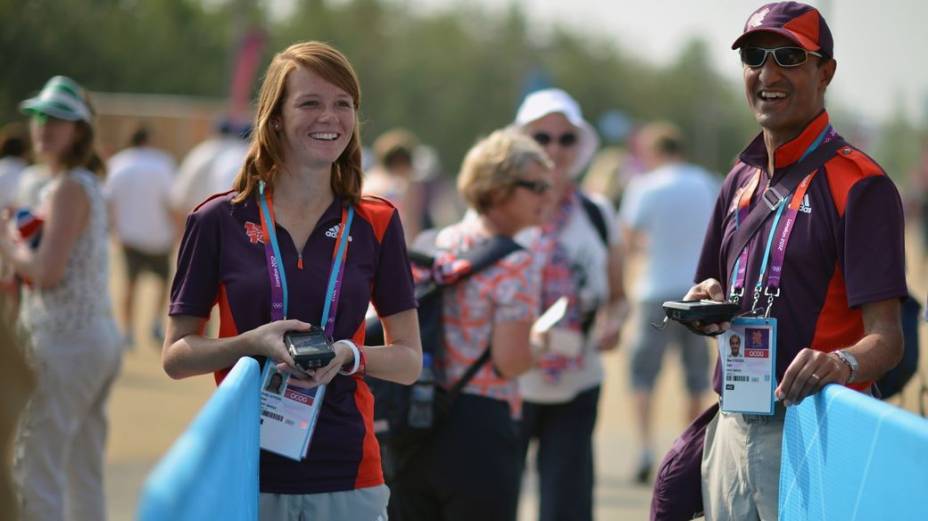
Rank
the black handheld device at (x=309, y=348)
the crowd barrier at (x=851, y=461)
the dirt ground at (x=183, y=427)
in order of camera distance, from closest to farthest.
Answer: the crowd barrier at (x=851, y=461) → the black handheld device at (x=309, y=348) → the dirt ground at (x=183, y=427)

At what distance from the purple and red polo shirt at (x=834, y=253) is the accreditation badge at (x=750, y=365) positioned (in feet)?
0.27

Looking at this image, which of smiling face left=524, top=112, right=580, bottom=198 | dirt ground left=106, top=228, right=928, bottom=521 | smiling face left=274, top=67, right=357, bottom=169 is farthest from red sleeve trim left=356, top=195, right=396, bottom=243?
smiling face left=524, top=112, right=580, bottom=198

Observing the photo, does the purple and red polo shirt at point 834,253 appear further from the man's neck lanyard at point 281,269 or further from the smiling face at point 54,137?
the smiling face at point 54,137

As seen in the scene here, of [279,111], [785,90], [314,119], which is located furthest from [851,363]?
[279,111]

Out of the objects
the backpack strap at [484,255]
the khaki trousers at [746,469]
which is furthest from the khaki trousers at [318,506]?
the backpack strap at [484,255]

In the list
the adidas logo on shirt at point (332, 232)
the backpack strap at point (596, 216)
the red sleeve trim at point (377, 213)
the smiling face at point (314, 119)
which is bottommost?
the adidas logo on shirt at point (332, 232)

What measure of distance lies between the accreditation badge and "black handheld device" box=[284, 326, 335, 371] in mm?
1075

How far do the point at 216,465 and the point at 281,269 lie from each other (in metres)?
0.91

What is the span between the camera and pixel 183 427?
31.2 ft

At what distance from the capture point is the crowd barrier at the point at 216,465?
2123 millimetres

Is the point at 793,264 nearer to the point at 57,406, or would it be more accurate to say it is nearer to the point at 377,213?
the point at 377,213

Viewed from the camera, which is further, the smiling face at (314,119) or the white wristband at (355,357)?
the smiling face at (314,119)

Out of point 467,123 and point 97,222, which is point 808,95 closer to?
point 97,222

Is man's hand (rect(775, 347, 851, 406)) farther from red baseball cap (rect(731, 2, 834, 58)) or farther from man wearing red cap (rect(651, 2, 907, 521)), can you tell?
red baseball cap (rect(731, 2, 834, 58))
